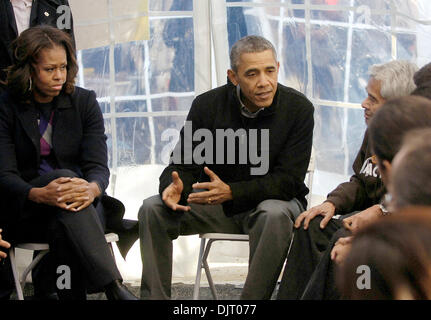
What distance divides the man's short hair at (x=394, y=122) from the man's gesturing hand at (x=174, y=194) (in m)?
1.56

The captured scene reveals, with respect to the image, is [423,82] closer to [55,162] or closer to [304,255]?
[304,255]

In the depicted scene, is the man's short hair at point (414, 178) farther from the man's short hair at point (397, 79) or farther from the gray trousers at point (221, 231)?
the man's short hair at point (397, 79)

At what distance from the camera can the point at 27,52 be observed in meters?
4.21


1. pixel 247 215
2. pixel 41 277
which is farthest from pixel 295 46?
pixel 41 277

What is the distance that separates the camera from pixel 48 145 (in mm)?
4230

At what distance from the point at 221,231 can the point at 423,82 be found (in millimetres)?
1294

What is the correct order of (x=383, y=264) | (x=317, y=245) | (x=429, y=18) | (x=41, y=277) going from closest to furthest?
(x=383, y=264)
(x=317, y=245)
(x=41, y=277)
(x=429, y=18)

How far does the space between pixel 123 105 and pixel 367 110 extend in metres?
1.71

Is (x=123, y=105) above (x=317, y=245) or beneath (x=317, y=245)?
above

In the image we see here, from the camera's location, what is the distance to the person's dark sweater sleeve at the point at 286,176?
4.05 metres

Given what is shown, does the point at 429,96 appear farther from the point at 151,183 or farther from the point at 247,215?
the point at 151,183

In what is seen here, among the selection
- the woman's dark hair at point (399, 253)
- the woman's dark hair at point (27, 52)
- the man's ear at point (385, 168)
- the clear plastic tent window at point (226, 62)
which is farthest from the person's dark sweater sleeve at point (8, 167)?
the woman's dark hair at point (399, 253)

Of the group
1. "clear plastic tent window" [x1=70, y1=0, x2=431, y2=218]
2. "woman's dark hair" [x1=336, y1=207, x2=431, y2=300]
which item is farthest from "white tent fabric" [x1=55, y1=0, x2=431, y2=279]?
"woman's dark hair" [x1=336, y1=207, x2=431, y2=300]

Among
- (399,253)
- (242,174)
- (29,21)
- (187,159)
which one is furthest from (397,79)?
(399,253)
